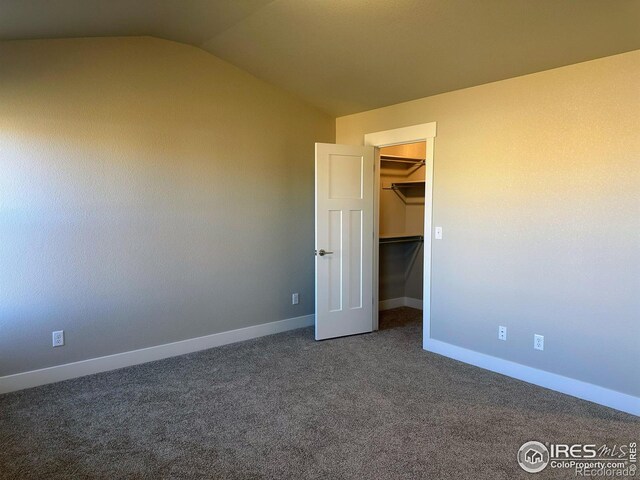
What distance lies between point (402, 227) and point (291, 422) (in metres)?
3.52

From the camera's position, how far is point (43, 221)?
315cm

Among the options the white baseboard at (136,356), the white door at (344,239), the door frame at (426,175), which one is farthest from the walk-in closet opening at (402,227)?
the white baseboard at (136,356)

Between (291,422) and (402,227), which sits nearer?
(291,422)

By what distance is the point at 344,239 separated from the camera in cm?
430

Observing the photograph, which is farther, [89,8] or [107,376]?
[107,376]

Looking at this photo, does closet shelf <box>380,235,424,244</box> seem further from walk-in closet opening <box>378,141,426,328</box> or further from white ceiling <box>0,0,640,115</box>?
white ceiling <box>0,0,640,115</box>

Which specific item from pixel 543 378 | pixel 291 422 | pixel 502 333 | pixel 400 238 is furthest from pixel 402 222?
pixel 291 422

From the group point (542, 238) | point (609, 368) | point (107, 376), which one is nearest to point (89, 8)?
point (107, 376)

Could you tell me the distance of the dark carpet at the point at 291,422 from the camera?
2.20 metres

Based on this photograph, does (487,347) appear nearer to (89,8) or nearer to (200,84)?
(200,84)

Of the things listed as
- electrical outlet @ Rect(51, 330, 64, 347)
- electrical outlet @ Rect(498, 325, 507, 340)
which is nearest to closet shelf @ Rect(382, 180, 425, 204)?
electrical outlet @ Rect(498, 325, 507, 340)

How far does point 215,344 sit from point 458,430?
2.42 m

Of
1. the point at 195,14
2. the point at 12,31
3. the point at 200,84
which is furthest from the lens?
the point at 200,84

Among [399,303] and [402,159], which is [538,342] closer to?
[399,303]
